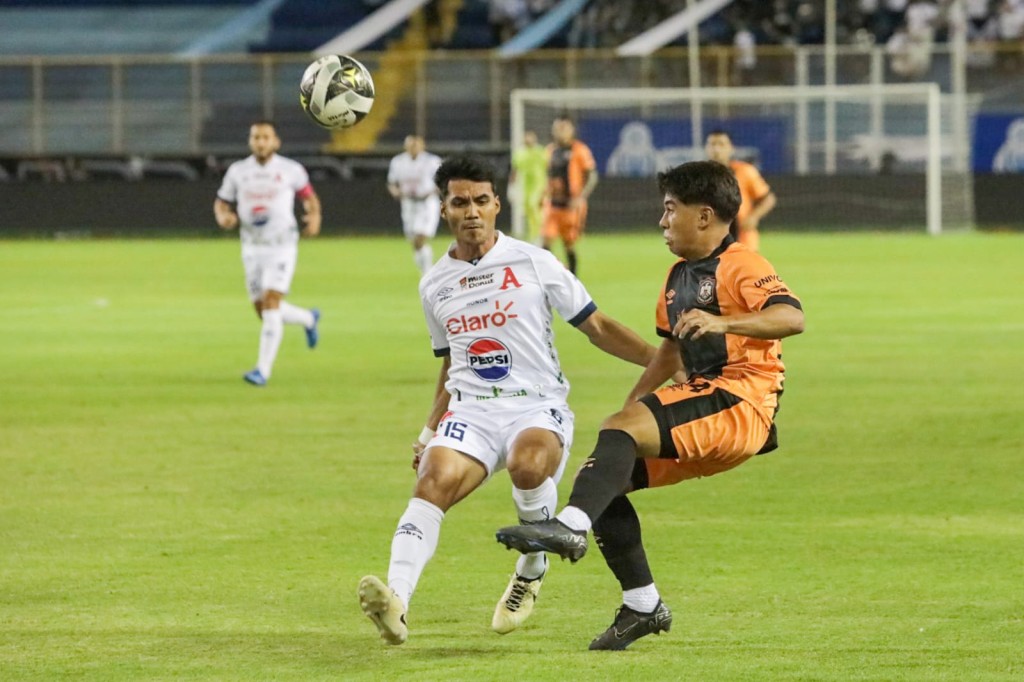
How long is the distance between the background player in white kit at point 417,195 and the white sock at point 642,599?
2243cm

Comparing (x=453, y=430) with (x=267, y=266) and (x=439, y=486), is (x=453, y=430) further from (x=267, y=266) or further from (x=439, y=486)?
(x=267, y=266)

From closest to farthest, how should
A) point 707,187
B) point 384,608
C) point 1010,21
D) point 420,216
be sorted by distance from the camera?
point 384,608 < point 707,187 < point 420,216 < point 1010,21

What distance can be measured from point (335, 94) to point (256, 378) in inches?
188

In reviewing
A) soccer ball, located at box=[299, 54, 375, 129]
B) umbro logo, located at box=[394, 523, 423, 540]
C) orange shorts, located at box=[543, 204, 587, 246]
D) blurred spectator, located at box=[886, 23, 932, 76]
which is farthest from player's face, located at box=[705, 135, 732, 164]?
blurred spectator, located at box=[886, 23, 932, 76]

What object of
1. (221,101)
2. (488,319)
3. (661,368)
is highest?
(221,101)

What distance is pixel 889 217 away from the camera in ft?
131

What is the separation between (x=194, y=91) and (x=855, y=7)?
15.4m

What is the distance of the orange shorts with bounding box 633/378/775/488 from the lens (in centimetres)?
677

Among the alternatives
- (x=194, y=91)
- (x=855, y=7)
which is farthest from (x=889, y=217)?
(x=194, y=91)

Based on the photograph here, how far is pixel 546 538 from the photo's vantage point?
6258 millimetres

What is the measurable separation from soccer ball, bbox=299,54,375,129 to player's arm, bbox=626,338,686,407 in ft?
17.0

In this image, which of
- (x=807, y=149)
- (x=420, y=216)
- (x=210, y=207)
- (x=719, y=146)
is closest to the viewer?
(x=719, y=146)

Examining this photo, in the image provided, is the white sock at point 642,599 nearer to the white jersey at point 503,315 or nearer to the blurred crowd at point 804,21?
the white jersey at point 503,315

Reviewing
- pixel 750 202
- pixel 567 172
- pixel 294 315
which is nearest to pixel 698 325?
pixel 294 315
